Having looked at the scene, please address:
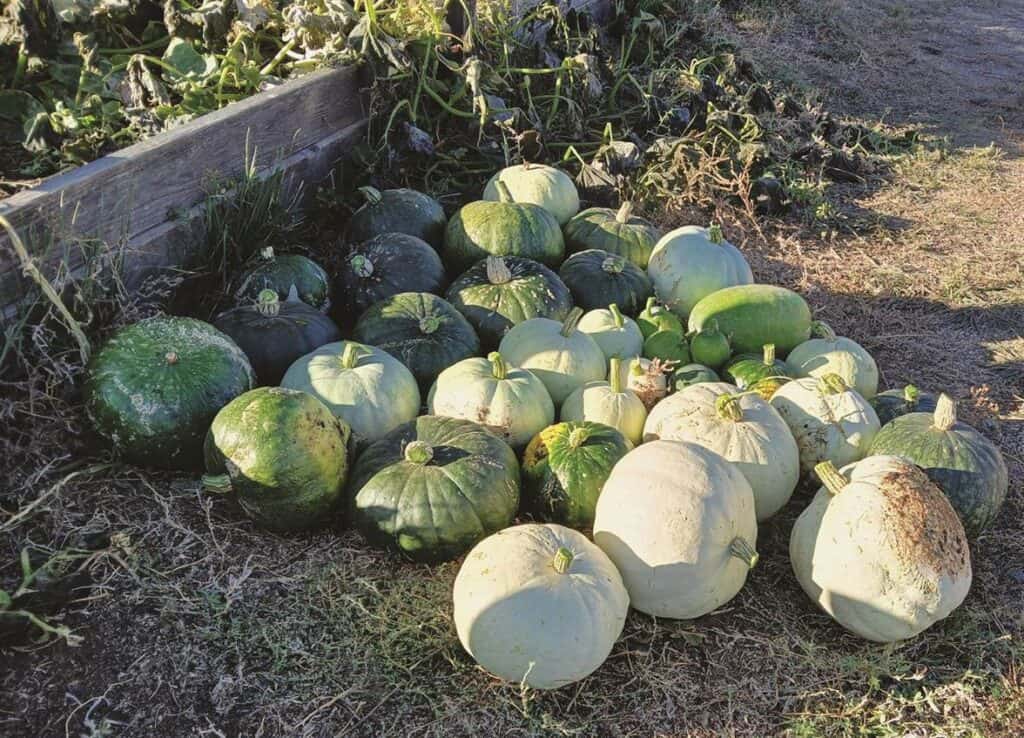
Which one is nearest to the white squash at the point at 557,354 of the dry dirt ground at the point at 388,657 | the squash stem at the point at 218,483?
the dry dirt ground at the point at 388,657

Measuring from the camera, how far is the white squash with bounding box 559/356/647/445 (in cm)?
342

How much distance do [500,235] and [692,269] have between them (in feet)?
3.17

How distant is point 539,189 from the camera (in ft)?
16.4

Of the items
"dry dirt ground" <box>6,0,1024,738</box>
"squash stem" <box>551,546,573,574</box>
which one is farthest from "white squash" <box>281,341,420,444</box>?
"squash stem" <box>551,546,573,574</box>

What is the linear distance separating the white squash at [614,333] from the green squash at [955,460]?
1.06m

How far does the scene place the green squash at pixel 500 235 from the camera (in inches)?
178

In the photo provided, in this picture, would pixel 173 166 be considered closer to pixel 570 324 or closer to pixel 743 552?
pixel 570 324

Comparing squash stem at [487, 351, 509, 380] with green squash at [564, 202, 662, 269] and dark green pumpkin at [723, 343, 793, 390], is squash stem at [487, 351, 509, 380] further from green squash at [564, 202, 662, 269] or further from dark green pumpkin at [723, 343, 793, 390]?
green squash at [564, 202, 662, 269]

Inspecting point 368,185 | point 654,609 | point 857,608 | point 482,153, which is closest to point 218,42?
point 368,185

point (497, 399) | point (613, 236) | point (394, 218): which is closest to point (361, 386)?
point (497, 399)

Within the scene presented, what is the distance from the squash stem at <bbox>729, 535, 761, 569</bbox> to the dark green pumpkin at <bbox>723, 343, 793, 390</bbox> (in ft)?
3.28

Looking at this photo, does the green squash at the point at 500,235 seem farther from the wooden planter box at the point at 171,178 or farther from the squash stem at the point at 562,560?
the squash stem at the point at 562,560

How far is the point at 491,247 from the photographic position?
4.51 meters

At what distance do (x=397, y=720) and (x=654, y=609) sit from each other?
2.84 ft
